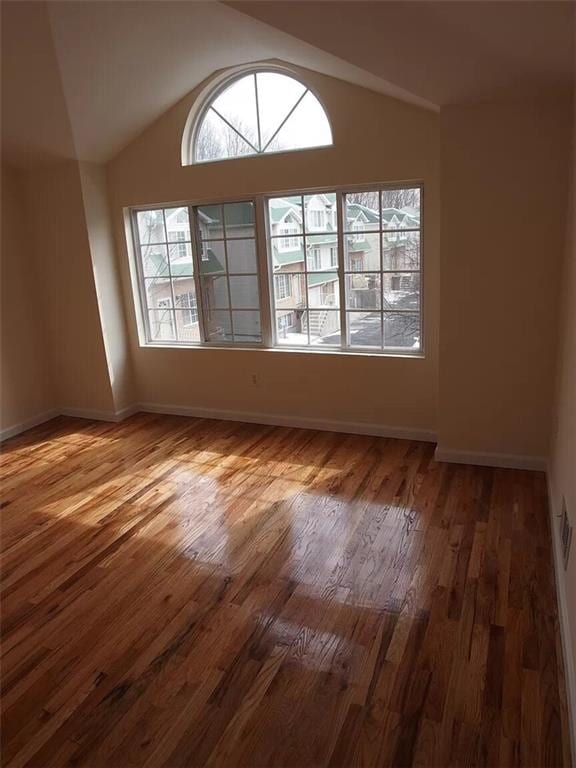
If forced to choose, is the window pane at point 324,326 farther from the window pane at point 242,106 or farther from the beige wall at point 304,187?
the window pane at point 242,106

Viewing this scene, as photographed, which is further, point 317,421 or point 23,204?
point 23,204

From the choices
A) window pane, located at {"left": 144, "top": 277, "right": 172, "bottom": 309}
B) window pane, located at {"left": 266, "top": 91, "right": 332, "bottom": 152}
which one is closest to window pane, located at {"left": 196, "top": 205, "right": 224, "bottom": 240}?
window pane, located at {"left": 144, "top": 277, "right": 172, "bottom": 309}

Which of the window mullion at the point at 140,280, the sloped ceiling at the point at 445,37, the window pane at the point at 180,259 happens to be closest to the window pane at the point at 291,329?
the window pane at the point at 180,259

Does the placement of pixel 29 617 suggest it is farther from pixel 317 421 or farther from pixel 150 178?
pixel 150 178

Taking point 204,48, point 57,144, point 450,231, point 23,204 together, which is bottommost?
point 450,231

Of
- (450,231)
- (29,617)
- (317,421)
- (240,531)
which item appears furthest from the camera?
(317,421)

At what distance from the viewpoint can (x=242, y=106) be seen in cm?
415

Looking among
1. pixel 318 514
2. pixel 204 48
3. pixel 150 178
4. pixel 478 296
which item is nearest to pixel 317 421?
pixel 318 514

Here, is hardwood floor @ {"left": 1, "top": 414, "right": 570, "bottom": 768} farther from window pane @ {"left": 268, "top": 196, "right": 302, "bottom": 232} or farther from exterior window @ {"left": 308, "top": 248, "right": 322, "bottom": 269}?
window pane @ {"left": 268, "top": 196, "right": 302, "bottom": 232}

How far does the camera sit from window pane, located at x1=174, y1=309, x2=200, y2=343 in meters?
4.83

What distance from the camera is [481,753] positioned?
1642 millimetres

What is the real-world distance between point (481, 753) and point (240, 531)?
1599 mm

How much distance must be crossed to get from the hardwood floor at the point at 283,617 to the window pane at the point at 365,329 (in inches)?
35.9

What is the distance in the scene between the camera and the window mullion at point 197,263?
177 inches
